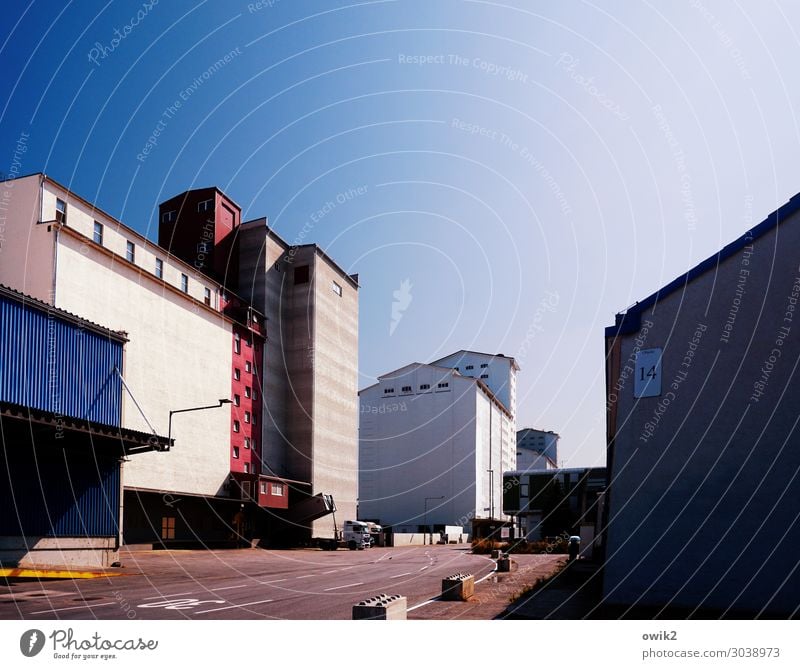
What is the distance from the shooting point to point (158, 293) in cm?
5366

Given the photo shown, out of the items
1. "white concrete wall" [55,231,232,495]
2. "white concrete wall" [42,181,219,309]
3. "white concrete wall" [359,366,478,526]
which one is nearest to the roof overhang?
"white concrete wall" [55,231,232,495]

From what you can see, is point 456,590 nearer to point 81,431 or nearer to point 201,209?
point 81,431

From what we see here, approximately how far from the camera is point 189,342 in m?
57.3

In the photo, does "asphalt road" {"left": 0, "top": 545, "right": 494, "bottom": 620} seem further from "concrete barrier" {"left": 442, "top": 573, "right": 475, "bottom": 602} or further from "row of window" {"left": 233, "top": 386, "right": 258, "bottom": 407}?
"row of window" {"left": 233, "top": 386, "right": 258, "bottom": 407}

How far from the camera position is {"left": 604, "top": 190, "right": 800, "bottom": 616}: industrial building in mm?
15250

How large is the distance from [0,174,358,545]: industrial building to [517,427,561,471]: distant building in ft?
323

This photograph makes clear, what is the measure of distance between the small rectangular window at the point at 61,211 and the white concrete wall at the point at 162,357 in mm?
1962

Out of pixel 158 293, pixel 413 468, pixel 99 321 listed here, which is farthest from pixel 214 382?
pixel 413 468

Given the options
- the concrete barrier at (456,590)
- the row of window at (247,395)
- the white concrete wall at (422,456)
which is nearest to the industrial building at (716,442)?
the concrete barrier at (456,590)

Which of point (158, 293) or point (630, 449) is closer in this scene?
point (630, 449)

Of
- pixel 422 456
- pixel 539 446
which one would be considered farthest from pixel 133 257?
pixel 539 446

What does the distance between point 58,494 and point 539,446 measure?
→ 177 m
